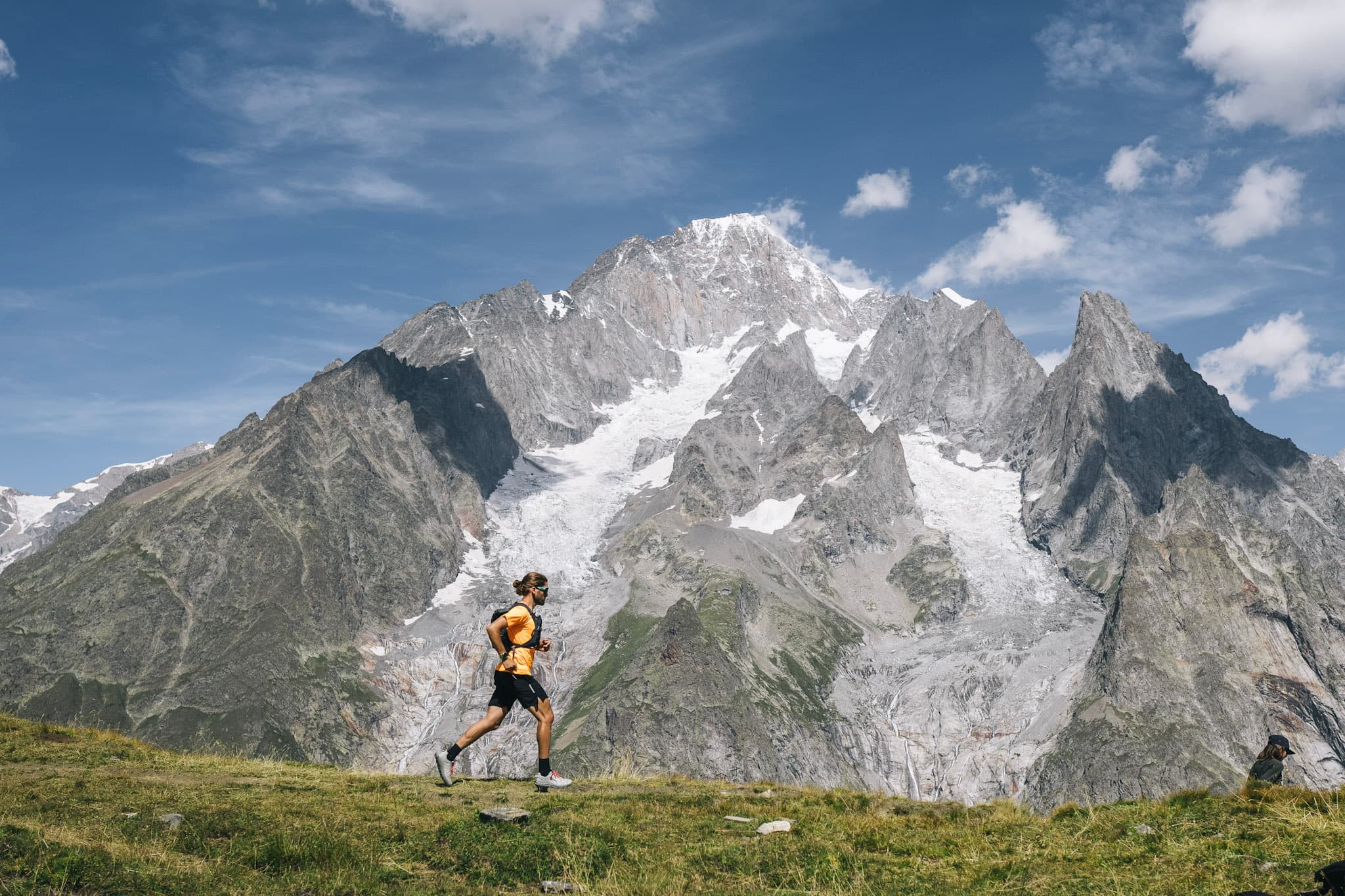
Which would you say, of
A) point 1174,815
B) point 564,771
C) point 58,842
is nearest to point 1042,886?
point 1174,815

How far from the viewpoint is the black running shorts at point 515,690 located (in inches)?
731

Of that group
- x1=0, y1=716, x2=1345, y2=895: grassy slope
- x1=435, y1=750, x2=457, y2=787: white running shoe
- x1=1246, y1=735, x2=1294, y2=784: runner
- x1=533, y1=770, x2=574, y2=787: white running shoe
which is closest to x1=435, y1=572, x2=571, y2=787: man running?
x1=435, y1=750, x2=457, y2=787: white running shoe

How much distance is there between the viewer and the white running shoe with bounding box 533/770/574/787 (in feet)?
64.7

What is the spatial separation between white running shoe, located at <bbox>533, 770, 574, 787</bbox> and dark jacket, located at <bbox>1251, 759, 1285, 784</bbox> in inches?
559

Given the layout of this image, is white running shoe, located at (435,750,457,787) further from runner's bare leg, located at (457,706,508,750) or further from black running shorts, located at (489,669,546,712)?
black running shorts, located at (489,669,546,712)

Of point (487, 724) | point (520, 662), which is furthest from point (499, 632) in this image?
point (487, 724)

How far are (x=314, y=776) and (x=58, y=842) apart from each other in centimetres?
1017

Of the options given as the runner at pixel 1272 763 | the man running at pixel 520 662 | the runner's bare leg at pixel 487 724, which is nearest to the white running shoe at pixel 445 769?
the man running at pixel 520 662

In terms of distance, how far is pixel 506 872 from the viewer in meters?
12.8

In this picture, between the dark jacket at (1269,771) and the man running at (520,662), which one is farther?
the dark jacket at (1269,771)

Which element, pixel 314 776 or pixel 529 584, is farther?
pixel 314 776

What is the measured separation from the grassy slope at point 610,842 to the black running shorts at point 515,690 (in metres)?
1.84

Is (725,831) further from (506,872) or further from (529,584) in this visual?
(529,584)

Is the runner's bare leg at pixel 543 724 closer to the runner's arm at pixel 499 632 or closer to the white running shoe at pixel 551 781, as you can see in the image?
the white running shoe at pixel 551 781
